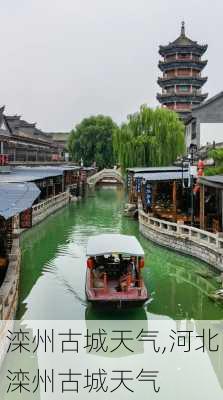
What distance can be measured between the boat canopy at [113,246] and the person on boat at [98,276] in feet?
2.10

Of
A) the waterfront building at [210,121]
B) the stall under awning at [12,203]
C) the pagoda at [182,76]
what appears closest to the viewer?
the stall under awning at [12,203]

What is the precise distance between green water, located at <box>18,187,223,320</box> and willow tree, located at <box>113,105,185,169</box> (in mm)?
12638

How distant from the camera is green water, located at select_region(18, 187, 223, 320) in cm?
1207

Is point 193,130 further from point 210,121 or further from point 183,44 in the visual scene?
point 183,44

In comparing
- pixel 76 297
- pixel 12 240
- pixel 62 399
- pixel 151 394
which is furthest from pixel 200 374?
pixel 12 240

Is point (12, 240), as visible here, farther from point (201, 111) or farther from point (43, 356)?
point (201, 111)

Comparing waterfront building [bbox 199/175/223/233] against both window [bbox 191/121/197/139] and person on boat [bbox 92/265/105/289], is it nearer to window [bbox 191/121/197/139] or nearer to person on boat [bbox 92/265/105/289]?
person on boat [bbox 92/265/105/289]

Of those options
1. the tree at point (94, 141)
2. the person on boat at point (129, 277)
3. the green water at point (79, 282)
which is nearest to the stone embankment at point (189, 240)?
the green water at point (79, 282)

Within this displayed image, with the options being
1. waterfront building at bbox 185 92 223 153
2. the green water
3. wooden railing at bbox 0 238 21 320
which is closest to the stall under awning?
wooden railing at bbox 0 238 21 320

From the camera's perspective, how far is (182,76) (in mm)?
53094

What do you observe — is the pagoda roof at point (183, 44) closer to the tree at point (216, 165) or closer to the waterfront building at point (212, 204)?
the tree at point (216, 165)

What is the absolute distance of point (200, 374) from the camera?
8.94m

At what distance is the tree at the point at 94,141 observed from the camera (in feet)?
200

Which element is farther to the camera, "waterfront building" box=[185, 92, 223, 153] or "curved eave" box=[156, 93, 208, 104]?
"curved eave" box=[156, 93, 208, 104]
